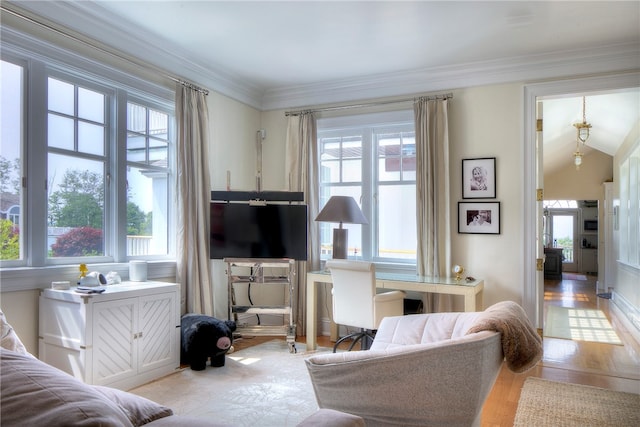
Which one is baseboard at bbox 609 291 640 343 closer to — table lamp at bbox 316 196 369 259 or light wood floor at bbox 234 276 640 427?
light wood floor at bbox 234 276 640 427

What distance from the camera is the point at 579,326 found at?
17.7 ft

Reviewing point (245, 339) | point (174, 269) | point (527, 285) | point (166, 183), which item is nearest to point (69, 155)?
point (166, 183)

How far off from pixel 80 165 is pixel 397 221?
3.00 m

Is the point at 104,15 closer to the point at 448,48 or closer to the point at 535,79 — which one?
the point at 448,48

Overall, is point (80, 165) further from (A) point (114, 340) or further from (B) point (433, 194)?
(B) point (433, 194)

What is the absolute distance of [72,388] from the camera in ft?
2.77

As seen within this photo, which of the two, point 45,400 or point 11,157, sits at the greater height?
point 11,157

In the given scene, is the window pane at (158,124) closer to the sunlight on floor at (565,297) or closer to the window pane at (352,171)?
the window pane at (352,171)

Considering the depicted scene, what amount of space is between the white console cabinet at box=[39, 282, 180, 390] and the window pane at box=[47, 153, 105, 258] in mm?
381

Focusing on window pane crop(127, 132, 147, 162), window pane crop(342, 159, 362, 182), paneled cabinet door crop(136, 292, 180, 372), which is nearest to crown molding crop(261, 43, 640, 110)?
window pane crop(342, 159, 362, 182)

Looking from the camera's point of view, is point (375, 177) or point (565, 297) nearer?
point (375, 177)

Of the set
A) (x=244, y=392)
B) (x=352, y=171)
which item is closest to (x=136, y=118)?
(x=352, y=171)

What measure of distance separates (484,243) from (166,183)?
9.88 ft

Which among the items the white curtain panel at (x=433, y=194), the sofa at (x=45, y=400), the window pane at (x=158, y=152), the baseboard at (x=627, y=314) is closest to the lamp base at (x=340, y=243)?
the white curtain panel at (x=433, y=194)
